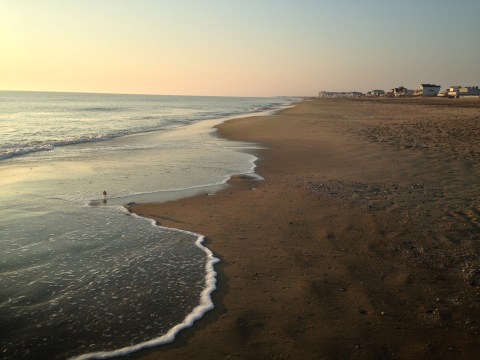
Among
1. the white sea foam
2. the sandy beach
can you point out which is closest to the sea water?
the white sea foam

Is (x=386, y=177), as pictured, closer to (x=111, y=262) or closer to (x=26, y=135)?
(x=111, y=262)

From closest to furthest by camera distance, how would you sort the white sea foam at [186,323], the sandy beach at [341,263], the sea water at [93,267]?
the white sea foam at [186,323] → the sandy beach at [341,263] → the sea water at [93,267]

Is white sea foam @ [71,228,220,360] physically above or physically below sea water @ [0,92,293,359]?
below

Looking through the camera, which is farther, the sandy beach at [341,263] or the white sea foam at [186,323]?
the sandy beach at [341,263]

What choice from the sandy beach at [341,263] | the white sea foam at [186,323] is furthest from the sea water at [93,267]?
the sandy beach at [341,263]

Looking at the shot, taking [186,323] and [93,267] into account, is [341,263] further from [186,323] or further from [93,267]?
[93,267]

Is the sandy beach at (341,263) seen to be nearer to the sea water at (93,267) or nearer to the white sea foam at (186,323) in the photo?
the white sea foam at (186,323)

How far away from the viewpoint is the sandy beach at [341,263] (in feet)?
11.7

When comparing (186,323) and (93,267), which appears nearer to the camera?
(186,323)

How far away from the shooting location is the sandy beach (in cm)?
358

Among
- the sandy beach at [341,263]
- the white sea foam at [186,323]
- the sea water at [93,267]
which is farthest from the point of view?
the sea water at [93,267]

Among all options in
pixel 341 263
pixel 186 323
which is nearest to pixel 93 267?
pixel 186 323

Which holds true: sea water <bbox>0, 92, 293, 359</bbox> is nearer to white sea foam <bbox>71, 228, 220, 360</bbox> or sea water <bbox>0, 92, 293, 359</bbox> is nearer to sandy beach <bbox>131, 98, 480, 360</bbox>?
white sea foam <bbox>71, 228, 220, 360</bbox>

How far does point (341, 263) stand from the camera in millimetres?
5301
